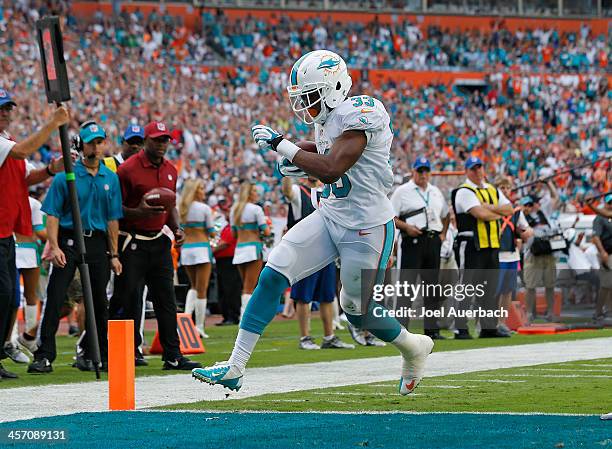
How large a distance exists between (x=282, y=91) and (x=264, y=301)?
31.7 m

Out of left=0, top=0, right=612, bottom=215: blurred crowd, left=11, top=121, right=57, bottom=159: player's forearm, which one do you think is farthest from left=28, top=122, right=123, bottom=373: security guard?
left=0, top=0, right=612, bottom=215: blurred crowd

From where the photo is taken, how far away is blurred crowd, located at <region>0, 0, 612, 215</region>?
100ft

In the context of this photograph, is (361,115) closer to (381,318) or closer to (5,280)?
(381,318)

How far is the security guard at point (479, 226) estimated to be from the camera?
14.8 metres

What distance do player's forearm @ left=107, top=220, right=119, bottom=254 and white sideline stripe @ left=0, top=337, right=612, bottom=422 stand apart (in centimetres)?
129

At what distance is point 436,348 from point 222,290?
752 cm

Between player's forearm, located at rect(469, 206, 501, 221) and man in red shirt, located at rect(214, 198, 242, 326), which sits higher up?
player's forearm, located at rect(469, 206, 501, 221)

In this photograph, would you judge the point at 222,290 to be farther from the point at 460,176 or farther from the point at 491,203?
the point at 491,203

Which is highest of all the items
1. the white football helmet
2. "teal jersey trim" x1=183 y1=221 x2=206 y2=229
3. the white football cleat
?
the white football helmet

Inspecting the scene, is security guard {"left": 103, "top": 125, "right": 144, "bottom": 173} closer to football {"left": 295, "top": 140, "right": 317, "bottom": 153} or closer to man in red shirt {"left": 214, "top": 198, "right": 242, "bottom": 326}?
football {"left": 295, "top": 140, "right": 317, "bottom": 153}

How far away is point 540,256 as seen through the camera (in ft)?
59.8

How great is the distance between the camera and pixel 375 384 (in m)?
8.98

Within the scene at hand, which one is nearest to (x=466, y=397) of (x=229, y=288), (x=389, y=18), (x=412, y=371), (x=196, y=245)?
(x=412, y=371)

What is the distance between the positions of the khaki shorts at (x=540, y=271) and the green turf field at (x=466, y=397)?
8330 mm
